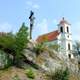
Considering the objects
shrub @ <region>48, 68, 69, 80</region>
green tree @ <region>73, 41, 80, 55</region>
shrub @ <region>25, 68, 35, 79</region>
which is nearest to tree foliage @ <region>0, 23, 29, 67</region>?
shrub @ <region>25, 68, 35, 79</region>

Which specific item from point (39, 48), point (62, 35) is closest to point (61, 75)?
point (39, 48)

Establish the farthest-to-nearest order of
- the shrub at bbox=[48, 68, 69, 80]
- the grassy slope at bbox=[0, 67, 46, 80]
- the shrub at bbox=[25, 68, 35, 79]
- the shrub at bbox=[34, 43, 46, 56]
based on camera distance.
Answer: the shrub at bbox=[34, 43, 46, 56] < the shrub at bbox=[25, 68, 35, 79] < the shrub at bbox=[48, 68, 69, 80] < the grassy slope at bbox=[0, 67, 46, 80]

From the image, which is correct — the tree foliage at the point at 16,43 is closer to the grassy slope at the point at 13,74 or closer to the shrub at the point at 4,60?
the shrub at the point at 4,60

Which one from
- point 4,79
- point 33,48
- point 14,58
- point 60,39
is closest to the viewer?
point 4,79

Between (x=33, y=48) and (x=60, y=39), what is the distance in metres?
59.9

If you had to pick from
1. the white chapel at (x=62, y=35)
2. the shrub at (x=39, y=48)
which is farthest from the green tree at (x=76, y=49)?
the shrub at (x=39, y=48)

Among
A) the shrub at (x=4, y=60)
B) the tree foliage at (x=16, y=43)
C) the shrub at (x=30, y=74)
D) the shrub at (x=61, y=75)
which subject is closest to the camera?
the shrub at (x=61, y=75)

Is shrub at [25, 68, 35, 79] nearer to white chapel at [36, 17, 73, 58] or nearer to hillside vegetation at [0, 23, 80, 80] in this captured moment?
hillside vegetation at [0, 23, 80, 80]

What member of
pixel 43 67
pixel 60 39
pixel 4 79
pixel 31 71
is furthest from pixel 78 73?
pixel 60 39

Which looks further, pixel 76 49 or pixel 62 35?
pixel 62 35

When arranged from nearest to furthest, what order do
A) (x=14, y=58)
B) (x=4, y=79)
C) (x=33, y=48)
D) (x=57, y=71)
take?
(x=4, y=79)
(x=57, y=71)
(x=14, y=58)
(x=33, y=48)

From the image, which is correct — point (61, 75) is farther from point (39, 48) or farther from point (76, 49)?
point (76, 49)

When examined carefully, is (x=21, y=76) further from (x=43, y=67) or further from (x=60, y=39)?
(x=60, y=39)

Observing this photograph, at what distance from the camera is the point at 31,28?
32.2 meters
